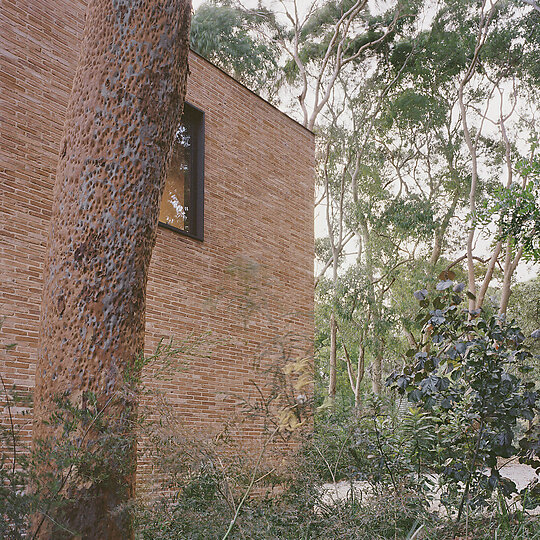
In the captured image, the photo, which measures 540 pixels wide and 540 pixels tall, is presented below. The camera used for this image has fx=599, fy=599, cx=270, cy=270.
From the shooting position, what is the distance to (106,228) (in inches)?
110

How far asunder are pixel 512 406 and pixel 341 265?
15957 mm

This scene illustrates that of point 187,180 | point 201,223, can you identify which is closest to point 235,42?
point 187,180

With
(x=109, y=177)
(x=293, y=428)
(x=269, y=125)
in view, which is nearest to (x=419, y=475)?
(x=293, y=428)

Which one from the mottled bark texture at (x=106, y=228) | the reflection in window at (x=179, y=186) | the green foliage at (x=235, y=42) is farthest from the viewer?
the green foliage at (x=235, y=42)

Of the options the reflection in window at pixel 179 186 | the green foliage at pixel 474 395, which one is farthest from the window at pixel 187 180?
the green foliage at pixel 474 395

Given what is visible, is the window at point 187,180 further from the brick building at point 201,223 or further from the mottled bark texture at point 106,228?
the mottled bark texture at point 106,228

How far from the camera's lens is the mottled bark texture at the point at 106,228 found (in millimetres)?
2537

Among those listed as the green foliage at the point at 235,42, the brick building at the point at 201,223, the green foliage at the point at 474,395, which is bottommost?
the green foliage at the point at 474,395

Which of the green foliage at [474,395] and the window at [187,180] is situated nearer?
the green foliage at [474,395]

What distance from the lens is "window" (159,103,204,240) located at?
6.82 meters

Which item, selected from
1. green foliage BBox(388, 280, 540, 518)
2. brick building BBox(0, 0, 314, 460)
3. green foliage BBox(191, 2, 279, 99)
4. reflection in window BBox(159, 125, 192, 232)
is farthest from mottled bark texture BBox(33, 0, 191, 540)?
green foliage BBox(191, 2, 279, 99)

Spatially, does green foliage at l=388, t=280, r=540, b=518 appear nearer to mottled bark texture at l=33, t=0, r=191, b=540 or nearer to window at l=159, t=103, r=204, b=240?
mottled bark texture at l=33, t=0, r=191, b=540

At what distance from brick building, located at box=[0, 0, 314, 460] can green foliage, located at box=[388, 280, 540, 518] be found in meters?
0.89

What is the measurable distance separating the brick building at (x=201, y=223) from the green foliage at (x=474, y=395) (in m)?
0.89
